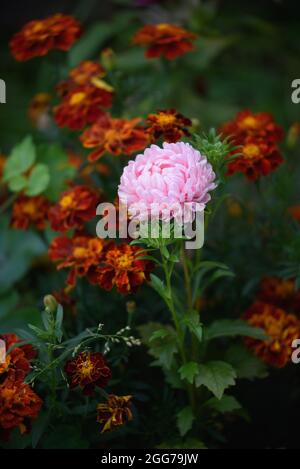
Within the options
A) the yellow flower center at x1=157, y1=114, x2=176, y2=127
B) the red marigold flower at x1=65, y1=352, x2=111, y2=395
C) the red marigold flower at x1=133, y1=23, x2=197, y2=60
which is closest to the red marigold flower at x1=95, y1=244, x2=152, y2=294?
the red marigold flower at x1=65, y1=352, x2=111, y2=395

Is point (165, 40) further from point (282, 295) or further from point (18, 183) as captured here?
point (282, 295)

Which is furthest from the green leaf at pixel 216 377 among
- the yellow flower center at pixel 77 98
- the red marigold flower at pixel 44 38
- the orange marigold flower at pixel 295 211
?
the red marigold flower at pixel 44 38

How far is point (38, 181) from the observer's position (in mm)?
1320

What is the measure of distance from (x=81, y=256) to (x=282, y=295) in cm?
45

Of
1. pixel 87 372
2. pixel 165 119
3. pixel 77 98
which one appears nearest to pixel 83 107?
pixel 77 98

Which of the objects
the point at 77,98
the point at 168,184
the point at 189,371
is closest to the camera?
the point at 168,184

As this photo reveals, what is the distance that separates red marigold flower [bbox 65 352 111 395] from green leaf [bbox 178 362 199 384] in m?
0.14

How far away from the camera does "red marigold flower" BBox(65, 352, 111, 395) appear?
94 cm

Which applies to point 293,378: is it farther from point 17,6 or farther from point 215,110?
point 17,6

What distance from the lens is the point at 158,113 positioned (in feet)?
3.65

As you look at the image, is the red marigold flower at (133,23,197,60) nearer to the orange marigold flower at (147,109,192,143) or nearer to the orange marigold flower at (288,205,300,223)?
the orange marigold flower at (147,109,192,143)

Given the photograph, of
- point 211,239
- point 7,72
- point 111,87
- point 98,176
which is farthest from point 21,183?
point 7,72

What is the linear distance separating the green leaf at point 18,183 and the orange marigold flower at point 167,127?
1.20 ft

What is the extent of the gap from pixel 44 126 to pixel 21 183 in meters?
0.50
